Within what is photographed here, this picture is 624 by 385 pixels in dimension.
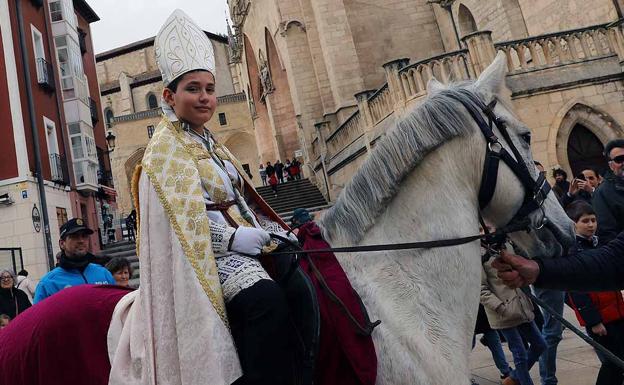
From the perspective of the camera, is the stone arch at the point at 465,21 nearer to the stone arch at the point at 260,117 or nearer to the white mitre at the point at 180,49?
the stone arch at the point at 260,117

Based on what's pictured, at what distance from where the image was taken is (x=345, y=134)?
2225cm

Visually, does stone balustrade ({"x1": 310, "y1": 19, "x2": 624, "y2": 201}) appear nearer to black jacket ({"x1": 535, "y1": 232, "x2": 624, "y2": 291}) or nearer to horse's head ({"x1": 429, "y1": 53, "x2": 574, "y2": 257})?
black jacket ({"x1": 535, "y1": 232, "x2": 624, "y2": 291})

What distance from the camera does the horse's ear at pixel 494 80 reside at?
257 cm

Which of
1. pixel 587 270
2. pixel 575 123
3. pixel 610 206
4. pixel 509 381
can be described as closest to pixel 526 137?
pixel 587 270

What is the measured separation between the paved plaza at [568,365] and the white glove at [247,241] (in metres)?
4.29

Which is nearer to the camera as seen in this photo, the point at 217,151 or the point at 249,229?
the point at 249,229

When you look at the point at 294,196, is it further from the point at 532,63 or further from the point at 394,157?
the point at 394,157

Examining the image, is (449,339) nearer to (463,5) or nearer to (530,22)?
(530,22)

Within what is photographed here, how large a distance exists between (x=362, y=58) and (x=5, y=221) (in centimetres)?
1705

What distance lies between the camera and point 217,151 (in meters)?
2.74

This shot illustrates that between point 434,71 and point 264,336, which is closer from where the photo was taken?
point 264,336

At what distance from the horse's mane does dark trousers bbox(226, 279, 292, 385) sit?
52 centimetres

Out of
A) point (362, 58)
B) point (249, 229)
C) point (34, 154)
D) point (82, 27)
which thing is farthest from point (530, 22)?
Answer: point (82, 27)

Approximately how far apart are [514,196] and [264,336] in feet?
4.47
